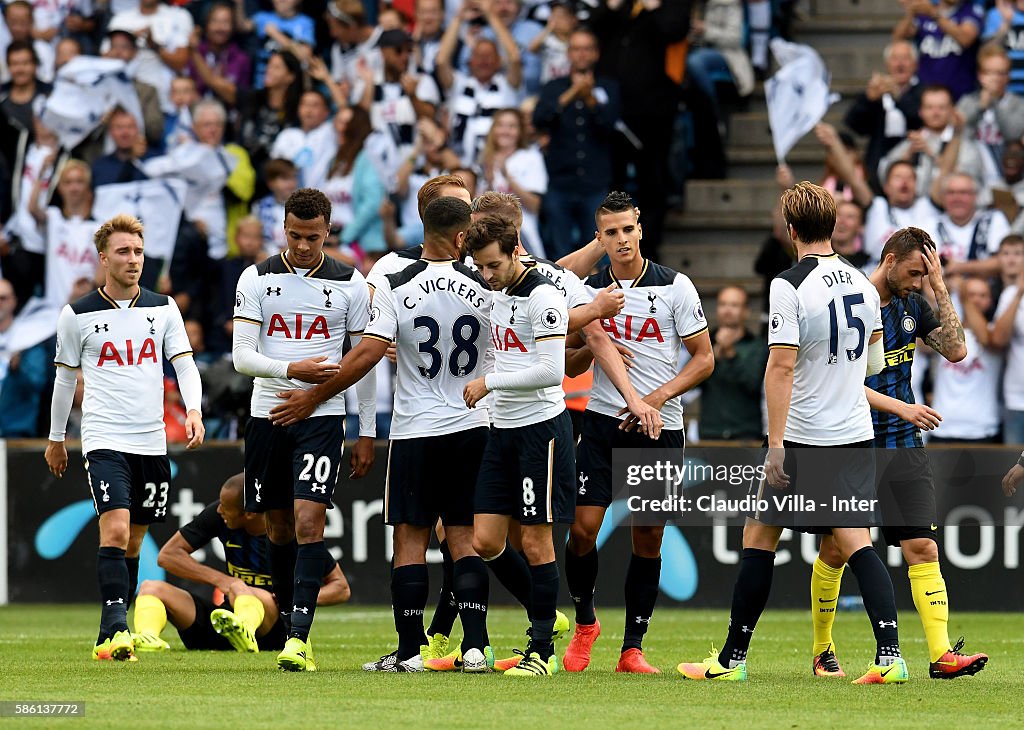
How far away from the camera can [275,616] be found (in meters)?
11.0

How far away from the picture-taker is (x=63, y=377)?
1045 centimetres

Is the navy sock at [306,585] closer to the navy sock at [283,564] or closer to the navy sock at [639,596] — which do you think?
the navy sock at [283,564]

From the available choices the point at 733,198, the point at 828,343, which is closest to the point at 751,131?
the point at 733,198

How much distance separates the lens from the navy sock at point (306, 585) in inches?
369

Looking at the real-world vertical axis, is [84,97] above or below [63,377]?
above

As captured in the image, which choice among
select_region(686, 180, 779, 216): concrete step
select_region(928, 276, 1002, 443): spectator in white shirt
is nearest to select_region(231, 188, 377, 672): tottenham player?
select_region(928, 276, 1002, 443): spectator in white shirt

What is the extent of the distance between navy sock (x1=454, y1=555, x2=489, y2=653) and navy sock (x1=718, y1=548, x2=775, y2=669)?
1.33m

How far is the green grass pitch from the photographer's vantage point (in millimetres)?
7332

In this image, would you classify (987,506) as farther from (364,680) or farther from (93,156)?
(93,156)

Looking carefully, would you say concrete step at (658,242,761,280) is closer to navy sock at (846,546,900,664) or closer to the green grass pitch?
the green grass pitch

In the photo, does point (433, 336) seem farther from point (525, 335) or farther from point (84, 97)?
point (84, 97)

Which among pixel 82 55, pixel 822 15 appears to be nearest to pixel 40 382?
pixel 82 55

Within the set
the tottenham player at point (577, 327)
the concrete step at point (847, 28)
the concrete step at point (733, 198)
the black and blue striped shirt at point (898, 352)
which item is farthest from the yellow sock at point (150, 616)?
the concrete step at point (847, 28)

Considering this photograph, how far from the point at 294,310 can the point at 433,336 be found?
2.95 feet
